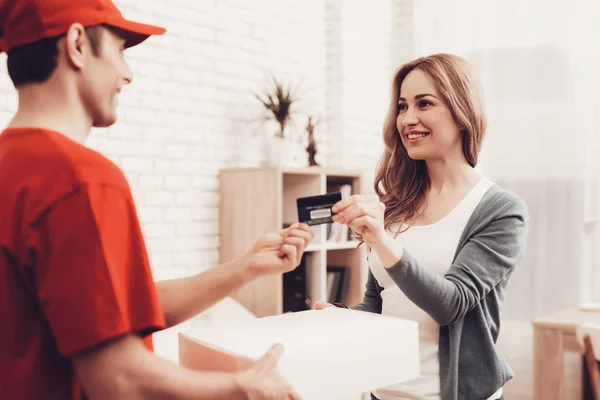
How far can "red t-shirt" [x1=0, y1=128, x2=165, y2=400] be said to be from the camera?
80 centimetres

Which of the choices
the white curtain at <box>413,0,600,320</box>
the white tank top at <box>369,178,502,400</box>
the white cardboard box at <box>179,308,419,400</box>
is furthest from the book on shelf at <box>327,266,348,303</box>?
the white cardboard box at <box>179,308,419,400</box>

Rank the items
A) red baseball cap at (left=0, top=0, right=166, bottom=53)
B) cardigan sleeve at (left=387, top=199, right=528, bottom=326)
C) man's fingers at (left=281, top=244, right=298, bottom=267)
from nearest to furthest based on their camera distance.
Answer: red baseball cap at (left=0, top=0, right=166, bottom=53), man's fingers at (left=281, top=244, right=298, bottom=267), cardigan sleeve at (left=387, top=199, right=528, bottom=326)

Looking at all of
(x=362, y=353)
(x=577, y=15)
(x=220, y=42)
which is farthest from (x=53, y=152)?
(x=577, y=15)

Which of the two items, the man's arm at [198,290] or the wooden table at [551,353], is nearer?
the man's arm at [198,290]

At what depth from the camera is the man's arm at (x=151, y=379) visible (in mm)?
820

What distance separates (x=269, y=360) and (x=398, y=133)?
3.84 feet

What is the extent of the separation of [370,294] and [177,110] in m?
1.81

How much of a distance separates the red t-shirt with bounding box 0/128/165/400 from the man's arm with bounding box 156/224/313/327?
369mm

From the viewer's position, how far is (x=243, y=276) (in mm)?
1318

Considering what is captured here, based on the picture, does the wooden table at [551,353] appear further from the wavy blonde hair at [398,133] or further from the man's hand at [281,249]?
the man's hand at [281,249]

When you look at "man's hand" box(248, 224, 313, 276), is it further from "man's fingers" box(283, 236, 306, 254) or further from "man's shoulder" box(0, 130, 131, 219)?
"man's shoulder" box(0, 130, 131, 219)

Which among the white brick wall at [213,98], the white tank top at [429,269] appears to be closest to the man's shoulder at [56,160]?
the white tank top at [429,269]

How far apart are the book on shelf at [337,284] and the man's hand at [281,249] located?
2465 millimetres

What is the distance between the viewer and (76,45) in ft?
3.04
